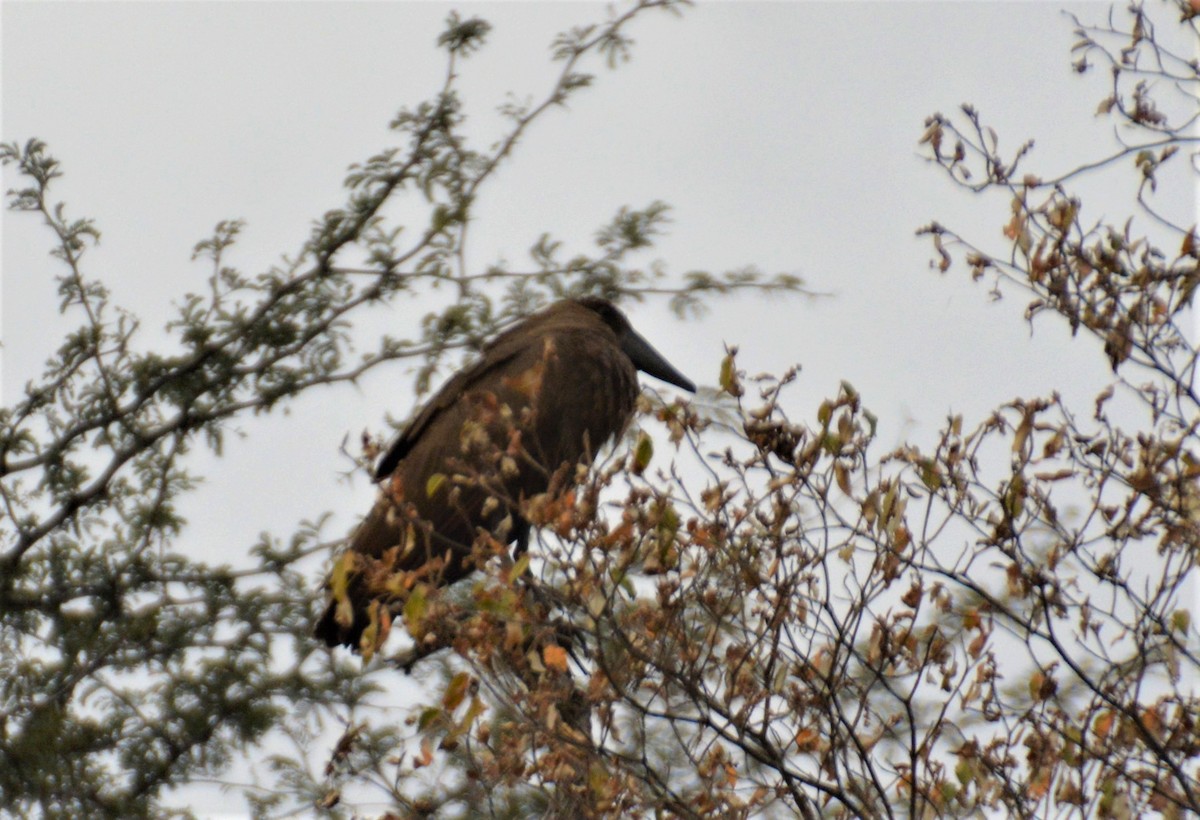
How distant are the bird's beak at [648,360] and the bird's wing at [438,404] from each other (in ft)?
4.82

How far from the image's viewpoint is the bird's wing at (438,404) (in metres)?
6.87

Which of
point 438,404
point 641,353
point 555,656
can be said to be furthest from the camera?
point 641,353

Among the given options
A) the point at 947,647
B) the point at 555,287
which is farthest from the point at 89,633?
the point at 947,647

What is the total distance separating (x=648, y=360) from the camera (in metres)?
8.49

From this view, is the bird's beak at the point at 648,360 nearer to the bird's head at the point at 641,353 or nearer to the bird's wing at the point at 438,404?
the bird's head at the point at 641,353

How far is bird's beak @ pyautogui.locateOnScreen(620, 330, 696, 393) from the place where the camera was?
843 cm

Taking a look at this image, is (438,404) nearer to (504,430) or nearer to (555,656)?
(504,430)

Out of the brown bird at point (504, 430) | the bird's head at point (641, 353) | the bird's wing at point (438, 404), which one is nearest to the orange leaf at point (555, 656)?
the brown bird at point (504, 430)

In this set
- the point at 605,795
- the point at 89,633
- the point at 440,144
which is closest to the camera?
the point at 605,795

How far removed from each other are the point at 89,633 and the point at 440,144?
2.58 meters

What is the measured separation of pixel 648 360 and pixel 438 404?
1.89 meters

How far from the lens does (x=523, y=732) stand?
161 inches

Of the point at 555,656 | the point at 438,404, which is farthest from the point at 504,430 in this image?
the point at 555,656

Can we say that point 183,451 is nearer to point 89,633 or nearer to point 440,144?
point 89,633
